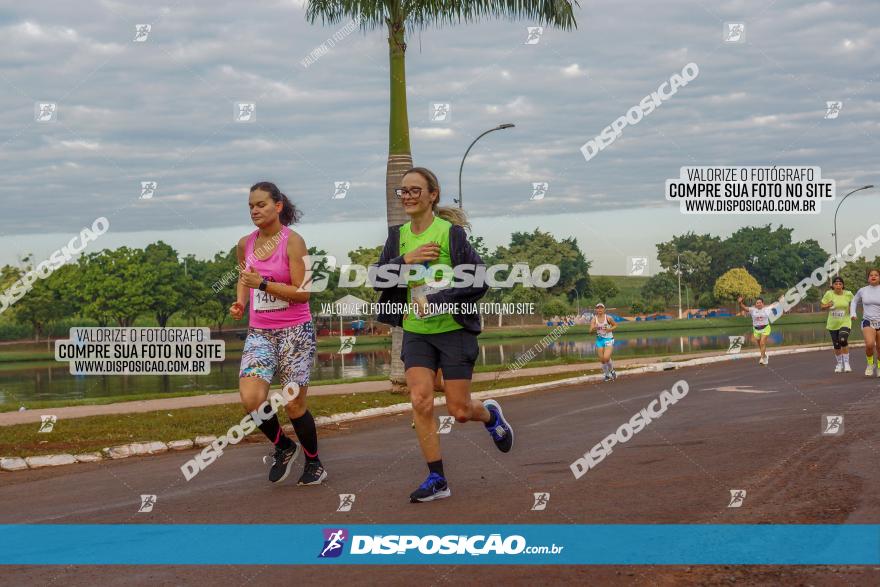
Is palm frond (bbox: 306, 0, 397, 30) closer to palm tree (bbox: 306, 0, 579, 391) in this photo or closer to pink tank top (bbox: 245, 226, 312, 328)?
palm tree (bbox: 306, 0, 579, 391)

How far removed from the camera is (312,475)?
7391 millimetres

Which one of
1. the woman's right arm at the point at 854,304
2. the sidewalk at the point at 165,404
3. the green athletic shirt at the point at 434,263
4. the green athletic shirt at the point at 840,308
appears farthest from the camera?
the green athletic shirt at the point at 840,308

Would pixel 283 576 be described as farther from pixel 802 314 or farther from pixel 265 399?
pixel 802 314

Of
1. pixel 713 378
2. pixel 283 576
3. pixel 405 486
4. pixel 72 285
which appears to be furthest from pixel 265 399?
pixel 72 285

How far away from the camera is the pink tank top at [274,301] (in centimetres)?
721

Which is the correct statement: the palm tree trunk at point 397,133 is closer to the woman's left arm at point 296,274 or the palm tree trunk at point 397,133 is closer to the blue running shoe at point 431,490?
the woman's left arm at point 296,274

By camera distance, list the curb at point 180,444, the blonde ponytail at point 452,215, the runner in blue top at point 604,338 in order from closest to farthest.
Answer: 1. the blonde ponytail at point 452,215
2. the curb at point 180,444
3. the runner in blue top at point 604,338

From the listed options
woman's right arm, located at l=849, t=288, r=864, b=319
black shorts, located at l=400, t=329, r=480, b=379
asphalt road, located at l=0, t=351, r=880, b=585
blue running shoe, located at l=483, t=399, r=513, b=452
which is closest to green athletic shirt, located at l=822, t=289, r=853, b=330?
woman's right arm, located at l=849, t=288, r=864, b=319

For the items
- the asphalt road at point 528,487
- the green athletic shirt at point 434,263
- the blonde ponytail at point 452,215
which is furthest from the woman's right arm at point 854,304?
the green athletic shirt at point 434,263

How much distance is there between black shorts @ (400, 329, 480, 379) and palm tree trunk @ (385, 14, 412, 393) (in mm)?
10243

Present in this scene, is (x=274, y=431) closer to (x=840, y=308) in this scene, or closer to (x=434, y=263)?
(x=434, y=263)

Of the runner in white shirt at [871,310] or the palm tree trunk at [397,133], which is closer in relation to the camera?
the runner in white shirt at [871,310]

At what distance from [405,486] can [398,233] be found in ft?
6.38

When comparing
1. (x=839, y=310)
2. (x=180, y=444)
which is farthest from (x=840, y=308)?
(x=180, y=444)
